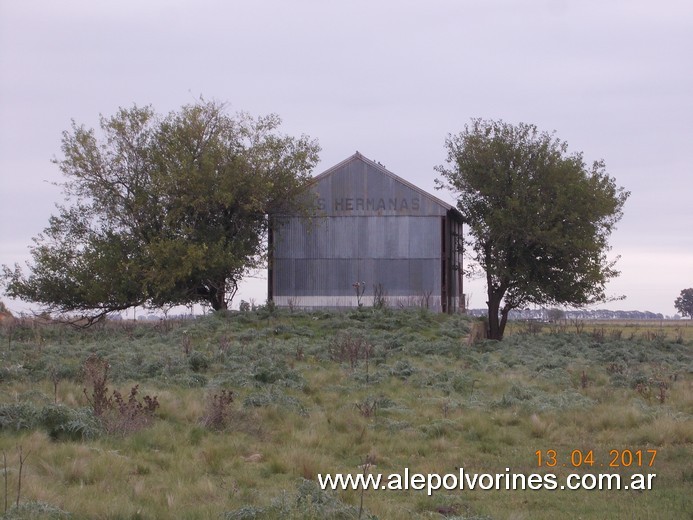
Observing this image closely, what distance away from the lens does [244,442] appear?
38.0 ft

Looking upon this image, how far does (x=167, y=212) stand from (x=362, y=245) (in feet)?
26.3

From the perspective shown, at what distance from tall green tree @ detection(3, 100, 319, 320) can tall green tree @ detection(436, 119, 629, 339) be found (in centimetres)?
693

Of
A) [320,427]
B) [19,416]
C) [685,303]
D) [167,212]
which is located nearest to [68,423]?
[19,416]

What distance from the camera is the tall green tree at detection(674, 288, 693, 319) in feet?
472

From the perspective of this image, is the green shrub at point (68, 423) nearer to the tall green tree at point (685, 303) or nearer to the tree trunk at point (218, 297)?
the tree trunk at point (218, 297)

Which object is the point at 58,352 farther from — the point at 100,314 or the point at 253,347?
the point at 100,314

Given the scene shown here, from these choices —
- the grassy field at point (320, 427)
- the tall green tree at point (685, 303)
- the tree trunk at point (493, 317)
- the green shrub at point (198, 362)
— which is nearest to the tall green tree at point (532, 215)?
the tree trunk at point (493, 317)

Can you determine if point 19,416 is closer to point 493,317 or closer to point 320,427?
point 320,427

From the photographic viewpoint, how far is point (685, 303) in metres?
146

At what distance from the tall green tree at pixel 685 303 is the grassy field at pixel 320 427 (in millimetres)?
129842

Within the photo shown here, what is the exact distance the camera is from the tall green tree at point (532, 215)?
104 ft

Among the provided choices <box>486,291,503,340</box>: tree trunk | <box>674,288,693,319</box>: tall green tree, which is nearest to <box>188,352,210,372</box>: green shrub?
<box>486,291,503,340</box>: tree trunk

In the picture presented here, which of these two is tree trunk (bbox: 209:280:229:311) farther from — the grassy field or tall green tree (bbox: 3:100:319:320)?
the grassy field

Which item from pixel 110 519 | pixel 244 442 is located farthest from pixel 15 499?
pixel 244 442
